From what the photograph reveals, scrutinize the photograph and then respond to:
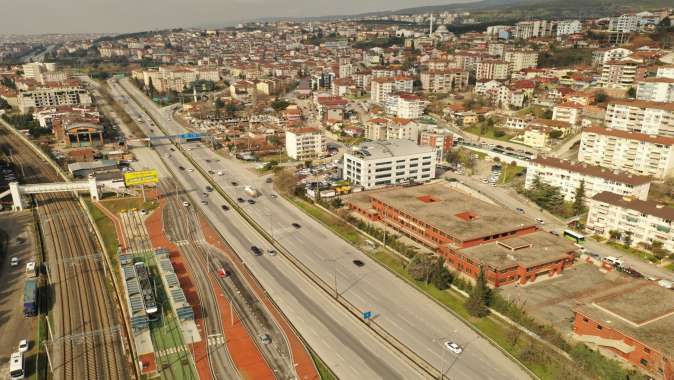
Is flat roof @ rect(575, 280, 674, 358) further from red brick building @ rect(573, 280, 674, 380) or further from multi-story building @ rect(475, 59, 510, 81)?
multi-story building @ rect(475, 59, 510, 81)

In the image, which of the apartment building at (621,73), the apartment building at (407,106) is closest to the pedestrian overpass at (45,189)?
the apartment building at (407,106)

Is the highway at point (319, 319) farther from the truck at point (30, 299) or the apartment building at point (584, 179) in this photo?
the apartment building at point (584, 179)

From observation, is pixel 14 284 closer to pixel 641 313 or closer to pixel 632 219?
pixel 641 313

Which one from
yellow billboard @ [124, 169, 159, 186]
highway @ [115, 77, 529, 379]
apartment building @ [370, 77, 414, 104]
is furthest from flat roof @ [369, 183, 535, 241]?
apartment building @ [370, 77, 414, 104]

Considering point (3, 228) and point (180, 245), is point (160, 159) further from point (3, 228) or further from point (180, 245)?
point (180, 245)

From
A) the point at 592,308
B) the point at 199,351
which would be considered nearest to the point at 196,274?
the point at 199,351

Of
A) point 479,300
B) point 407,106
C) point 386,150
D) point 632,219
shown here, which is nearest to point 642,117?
point 632,219

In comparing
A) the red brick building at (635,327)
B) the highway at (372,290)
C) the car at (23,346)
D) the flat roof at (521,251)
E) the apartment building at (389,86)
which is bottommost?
the highway at (372,290)
